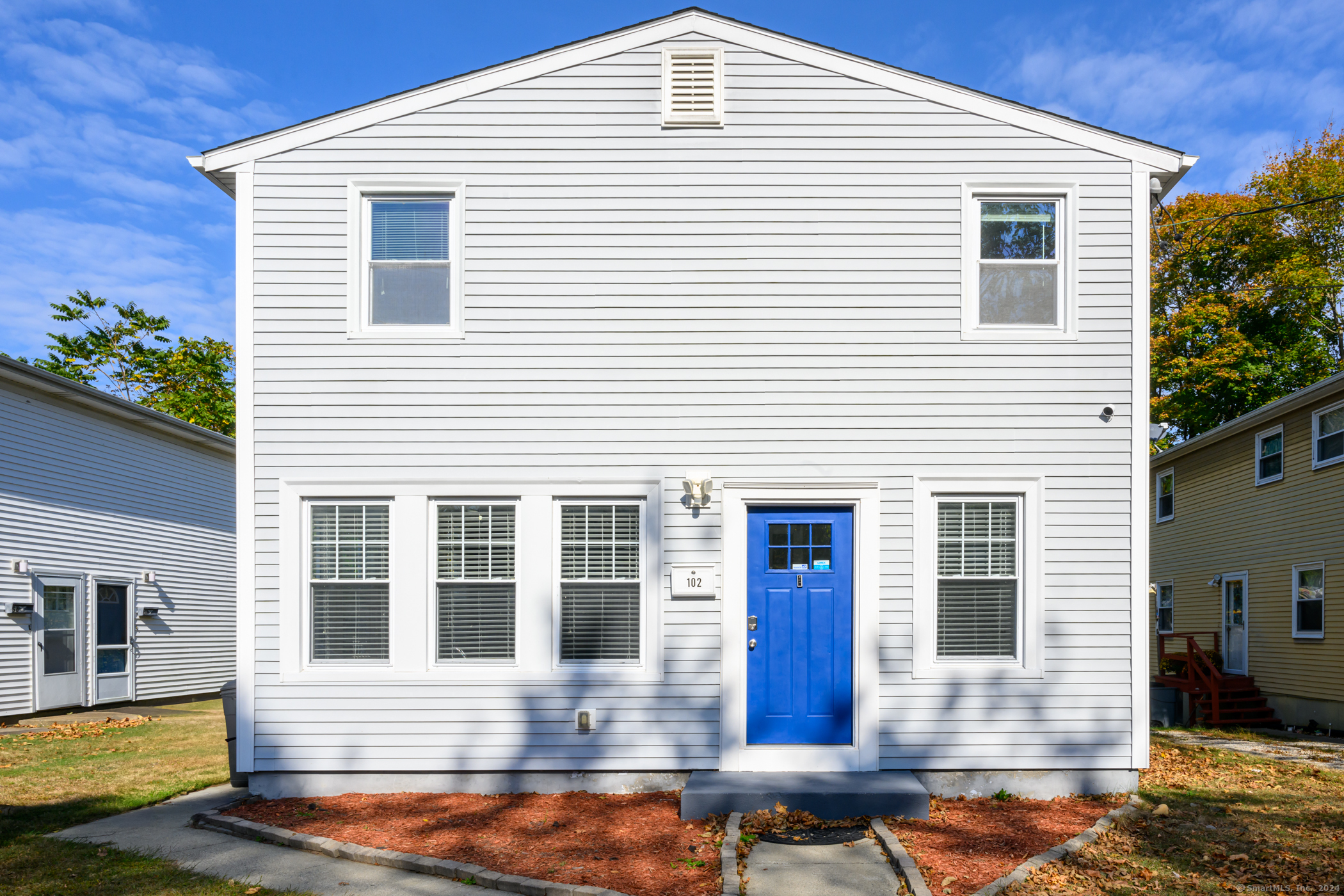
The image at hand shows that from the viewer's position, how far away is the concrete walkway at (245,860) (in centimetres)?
539

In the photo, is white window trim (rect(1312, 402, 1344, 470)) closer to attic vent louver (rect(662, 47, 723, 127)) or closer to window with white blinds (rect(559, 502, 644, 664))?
attic vent louver (rect(662, 47, 723, 127))

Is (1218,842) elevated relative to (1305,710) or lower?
elevated

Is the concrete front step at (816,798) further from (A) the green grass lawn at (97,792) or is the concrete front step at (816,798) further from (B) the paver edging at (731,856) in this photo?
(A) the green grass lawn at (97,792)

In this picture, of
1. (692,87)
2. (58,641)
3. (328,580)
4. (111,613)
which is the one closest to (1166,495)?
(692,87)

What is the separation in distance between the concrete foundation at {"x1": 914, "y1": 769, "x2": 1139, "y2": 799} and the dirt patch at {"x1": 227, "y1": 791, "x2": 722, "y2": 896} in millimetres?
2044

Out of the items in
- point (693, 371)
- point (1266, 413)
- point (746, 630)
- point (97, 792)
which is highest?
point (1266, 413)

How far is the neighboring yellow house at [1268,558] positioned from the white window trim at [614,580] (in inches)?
393

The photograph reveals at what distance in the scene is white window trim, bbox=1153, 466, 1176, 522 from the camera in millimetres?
17812

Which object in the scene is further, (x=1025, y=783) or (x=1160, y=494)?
(x=1160, y=494)

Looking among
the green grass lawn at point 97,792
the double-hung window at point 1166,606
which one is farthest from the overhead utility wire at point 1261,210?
the green grass lawn at point 97,792

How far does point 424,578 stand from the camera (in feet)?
24.3

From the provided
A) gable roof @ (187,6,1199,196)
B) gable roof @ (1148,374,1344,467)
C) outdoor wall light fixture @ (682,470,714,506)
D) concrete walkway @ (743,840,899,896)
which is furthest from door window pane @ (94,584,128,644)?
gable roof @ (1148,374,1344,467)

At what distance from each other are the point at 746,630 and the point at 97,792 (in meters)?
5.82

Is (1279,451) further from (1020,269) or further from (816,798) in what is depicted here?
(816,798)
